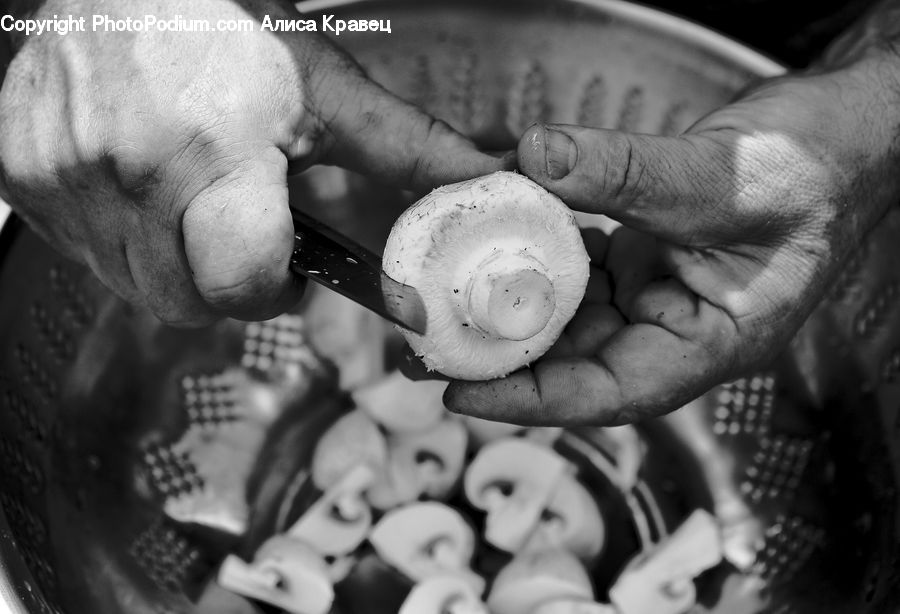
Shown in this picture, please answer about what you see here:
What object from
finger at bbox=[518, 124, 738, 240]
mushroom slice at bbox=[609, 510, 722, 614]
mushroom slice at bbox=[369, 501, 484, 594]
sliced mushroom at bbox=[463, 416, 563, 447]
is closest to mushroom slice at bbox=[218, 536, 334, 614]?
mushroom slice at bbox=[369, 501, 484, 594]

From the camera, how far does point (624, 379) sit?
3.73 ft

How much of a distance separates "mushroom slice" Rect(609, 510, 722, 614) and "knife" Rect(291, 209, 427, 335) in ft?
2.42

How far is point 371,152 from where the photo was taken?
119 centimetres

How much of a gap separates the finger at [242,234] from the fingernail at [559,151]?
1.15ft

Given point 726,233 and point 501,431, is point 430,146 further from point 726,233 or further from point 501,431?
point 501,431

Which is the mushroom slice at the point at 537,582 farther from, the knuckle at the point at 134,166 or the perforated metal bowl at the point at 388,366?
the knuckle at the point at 134,166

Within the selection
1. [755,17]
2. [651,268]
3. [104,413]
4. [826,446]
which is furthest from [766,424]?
[104,413]

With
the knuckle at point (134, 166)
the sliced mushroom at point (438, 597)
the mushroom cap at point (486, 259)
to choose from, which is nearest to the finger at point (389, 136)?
the mushroom cap at point (486, 259)

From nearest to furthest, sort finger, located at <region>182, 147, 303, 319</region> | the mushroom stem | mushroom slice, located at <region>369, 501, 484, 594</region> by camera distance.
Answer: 1. the mushroom stem
2. finger, located at <region>182, 147, 303, 319</region>
3. mushroom slice, located at <region>369, 501, 484, 594</region>

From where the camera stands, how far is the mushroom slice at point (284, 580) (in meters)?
1.39

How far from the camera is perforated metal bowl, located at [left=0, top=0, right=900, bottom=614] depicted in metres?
1.37

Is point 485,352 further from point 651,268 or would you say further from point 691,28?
point 691,28

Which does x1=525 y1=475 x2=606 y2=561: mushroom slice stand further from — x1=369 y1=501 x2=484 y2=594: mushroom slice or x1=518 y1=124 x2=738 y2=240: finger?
x1=518 y1=124 x2=738 y2=240: finger

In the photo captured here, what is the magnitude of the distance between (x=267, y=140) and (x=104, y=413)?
70 cm
